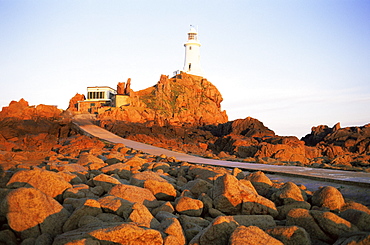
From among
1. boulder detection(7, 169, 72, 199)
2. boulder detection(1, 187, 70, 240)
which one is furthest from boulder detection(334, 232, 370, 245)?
boulder detection(7, 169, 72, 199)

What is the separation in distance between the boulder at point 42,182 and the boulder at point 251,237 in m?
3.70

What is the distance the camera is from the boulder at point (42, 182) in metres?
6.68

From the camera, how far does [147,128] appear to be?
36062 millimetres

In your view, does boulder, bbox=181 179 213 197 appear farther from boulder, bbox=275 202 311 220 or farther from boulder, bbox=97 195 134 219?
boulder, bbox=97 195 134 219

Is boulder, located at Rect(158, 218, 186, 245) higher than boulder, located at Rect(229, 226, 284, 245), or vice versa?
boulder, located at Rect(229, 226, 284, 245)

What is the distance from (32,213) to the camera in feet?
17.2

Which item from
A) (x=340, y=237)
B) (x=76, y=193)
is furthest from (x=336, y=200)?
(x=76, y=193)

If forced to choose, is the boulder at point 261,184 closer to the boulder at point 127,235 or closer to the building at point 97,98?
the boulder at point 127,235

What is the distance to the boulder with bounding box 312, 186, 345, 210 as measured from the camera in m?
6.10

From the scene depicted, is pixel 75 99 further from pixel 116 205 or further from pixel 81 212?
pixel 81 212

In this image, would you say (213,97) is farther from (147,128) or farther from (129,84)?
(147,128)

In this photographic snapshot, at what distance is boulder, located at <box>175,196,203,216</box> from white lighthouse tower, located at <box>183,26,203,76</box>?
7239cm

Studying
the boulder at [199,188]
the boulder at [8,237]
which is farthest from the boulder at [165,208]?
the boulder at [8,237]

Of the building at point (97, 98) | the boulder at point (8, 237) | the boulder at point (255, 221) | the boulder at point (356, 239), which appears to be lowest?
the boulder at point (8, 237)
